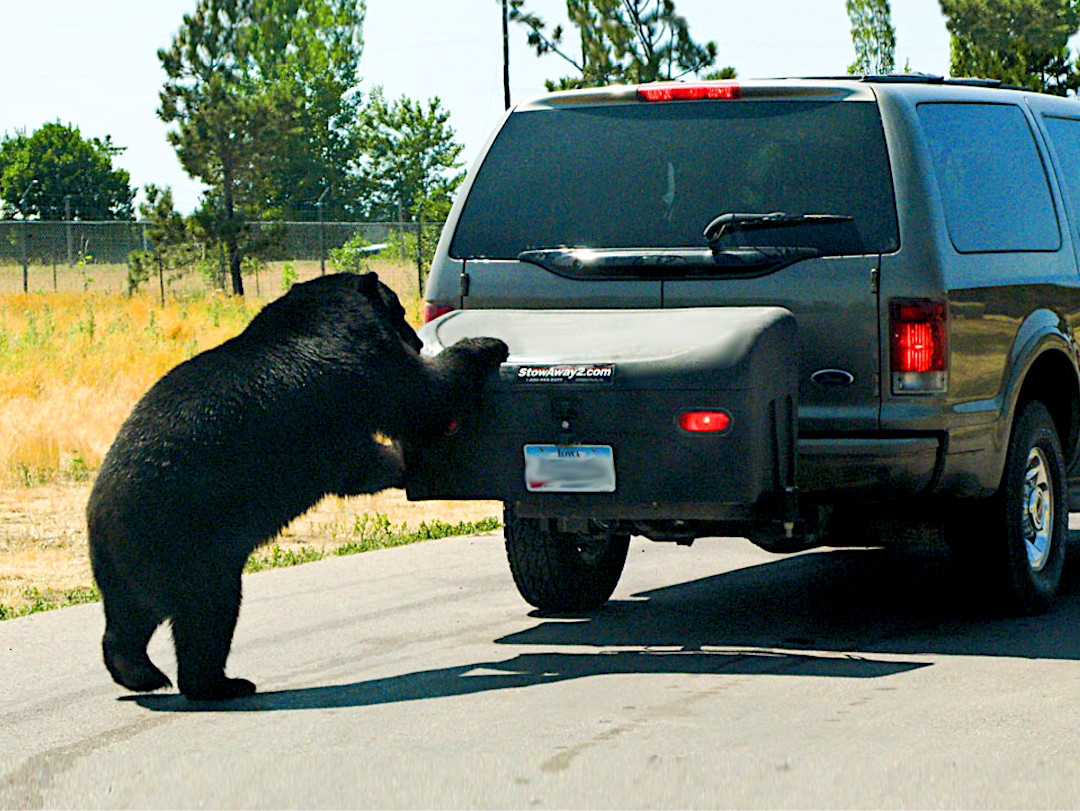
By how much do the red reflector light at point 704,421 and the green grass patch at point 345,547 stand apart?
142 inches

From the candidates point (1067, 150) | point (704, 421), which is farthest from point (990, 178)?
point (704, 421)

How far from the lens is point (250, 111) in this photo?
39.3 metres

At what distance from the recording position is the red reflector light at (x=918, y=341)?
680 cm

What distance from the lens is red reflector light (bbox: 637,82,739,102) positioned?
7355 mm

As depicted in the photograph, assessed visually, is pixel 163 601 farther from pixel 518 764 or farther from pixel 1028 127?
pixel 1028 127

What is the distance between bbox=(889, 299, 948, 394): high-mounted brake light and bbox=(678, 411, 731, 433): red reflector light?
31.6 inches

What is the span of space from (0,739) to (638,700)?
218 cm

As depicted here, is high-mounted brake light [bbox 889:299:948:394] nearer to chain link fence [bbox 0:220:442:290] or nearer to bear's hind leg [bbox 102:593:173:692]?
bear's hind leg [bbox 102:593:173:692]

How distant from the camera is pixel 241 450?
625cm

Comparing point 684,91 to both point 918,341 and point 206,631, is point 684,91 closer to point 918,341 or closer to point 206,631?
point 918,341

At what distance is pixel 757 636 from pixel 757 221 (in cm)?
179

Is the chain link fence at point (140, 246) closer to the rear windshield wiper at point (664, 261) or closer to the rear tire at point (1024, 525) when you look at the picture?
the rear tire at point (1024, 525)

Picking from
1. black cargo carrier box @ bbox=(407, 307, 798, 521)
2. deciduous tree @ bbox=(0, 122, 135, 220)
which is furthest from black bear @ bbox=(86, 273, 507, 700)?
deciduous tree @ bbox=(0, 122, 135, 220)

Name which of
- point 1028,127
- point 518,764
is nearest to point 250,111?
point 1028,127
